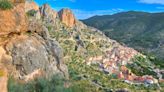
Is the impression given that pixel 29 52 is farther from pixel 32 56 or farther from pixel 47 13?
pixel 47 13

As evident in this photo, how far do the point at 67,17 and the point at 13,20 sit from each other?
121m

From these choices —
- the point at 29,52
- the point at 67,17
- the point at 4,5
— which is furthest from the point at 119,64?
the point at 4,5

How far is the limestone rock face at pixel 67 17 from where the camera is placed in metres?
144

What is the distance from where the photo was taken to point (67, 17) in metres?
145

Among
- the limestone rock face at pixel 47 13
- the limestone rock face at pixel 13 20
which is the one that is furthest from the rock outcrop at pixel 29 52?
the limestone rock face at pixel 47 13

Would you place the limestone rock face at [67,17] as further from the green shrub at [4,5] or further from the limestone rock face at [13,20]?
the green shrub at [4,5]

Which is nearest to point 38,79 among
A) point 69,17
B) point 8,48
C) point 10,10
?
point 8,48

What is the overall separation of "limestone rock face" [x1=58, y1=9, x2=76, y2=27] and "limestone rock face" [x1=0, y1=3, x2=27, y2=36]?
376ft

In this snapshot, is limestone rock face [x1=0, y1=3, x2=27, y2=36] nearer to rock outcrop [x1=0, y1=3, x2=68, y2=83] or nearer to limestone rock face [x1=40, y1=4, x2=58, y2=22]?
rock outcrop [x1=0, y1=3, x2=68, y2=83]

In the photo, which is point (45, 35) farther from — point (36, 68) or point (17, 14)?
point (17, 14)

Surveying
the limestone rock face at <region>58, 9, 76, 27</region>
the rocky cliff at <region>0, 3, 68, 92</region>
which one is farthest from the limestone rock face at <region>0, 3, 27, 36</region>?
the limestone rock face at <region>58, 9, 76, 27</region>

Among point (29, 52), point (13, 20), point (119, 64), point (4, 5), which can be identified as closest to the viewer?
point (4, 5)

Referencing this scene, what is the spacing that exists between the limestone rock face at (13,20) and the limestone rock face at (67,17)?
376 ft

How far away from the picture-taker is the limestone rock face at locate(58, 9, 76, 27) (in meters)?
144
